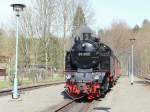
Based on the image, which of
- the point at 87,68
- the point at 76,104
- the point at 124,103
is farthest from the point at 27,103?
the point at 124,103

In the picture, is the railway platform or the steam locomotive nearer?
the railway platform

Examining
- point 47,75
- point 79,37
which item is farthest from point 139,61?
point 79,37

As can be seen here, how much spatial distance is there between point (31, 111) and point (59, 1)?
49671 mm

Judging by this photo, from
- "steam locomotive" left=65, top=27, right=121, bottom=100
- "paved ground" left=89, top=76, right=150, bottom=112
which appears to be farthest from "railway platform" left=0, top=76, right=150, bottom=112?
"steam locomotive" left=65, top=27, right=121, bottom=100

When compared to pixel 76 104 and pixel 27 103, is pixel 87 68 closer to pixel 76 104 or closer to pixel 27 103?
pixel 76 104

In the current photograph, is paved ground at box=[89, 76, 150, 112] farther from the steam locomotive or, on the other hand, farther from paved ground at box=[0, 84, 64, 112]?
paved ground at box=[0, 84, 64, 112]

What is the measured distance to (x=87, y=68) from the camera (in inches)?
980

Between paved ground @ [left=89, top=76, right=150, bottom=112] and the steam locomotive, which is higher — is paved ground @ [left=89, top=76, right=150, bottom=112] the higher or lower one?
the lower one

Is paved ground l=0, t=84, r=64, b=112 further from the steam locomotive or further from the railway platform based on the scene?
the steam locomotive

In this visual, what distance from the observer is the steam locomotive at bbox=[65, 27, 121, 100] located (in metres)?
24.0

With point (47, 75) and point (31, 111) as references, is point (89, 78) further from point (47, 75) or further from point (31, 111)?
point (47, 75)

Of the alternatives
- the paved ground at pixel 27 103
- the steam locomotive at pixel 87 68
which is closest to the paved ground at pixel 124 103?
the steam locomotive at pixel 87 68

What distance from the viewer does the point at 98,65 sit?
2508 cm

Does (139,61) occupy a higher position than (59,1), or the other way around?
(59,1)
